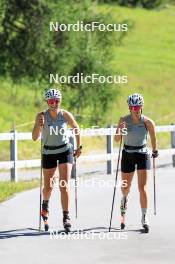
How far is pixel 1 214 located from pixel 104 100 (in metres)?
22.2

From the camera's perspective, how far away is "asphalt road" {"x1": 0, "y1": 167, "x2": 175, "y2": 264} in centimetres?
1102

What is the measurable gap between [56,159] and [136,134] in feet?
3.98

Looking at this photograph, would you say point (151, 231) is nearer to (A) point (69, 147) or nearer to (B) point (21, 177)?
(A) point (69, 147)

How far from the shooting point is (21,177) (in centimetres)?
2447

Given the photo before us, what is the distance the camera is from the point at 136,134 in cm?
1333

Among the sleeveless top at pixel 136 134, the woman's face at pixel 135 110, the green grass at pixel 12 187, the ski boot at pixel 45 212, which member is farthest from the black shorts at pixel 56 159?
the green grass at pixel 12 187

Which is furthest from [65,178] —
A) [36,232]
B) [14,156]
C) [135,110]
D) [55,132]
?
[14,156]

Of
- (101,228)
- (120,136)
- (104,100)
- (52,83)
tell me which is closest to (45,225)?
(101,228)

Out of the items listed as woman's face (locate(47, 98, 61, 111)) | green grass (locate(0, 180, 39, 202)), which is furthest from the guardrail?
woman's face (locate(47, 98, 61, 111))

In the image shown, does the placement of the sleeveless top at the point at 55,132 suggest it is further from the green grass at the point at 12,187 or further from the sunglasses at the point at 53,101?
the green grass at the point at 12,187

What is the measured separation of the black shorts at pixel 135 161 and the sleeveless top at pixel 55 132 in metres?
0.88

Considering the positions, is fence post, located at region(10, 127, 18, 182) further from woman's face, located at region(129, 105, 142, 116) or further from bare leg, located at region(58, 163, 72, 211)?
woman's face, located at region(129, 105, 142, 116)

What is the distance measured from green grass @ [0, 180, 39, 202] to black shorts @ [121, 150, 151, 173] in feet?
15.1

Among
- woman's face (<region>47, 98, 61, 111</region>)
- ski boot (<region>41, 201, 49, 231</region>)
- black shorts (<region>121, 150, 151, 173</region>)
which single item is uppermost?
woman's face (<region>47, 98, 61, 111</region>)
